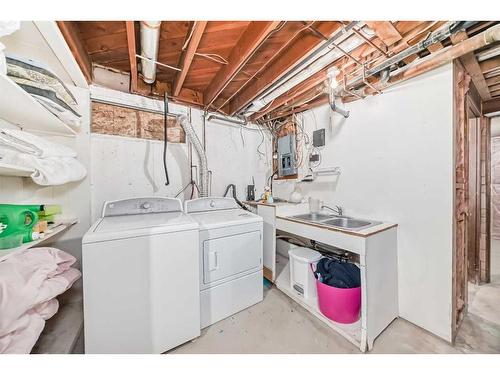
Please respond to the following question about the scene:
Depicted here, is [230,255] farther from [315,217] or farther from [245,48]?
[245,48]

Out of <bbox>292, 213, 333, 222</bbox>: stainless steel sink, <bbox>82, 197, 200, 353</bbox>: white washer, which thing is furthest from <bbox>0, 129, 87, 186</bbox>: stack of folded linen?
<bbox>292, 213, 333, 222</bbox>: stainless steel sink

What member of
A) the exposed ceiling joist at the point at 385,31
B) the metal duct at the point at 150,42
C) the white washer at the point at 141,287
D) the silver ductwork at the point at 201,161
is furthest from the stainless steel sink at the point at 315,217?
the metal duct at the point at 150,42

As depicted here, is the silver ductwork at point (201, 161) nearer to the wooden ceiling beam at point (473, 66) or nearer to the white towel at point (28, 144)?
the white towel at point (28, 144)

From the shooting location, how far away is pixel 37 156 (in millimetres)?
1239

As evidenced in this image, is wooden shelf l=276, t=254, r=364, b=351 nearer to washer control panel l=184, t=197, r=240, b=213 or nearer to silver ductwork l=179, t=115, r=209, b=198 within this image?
washer control panel l=184, t=197, r=240, b=213

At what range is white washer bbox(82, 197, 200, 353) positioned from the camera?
3.60 ft

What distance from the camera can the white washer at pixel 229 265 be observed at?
5.09ft

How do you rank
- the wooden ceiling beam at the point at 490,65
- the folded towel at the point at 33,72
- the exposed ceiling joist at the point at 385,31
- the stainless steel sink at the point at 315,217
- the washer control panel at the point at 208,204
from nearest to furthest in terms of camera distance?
the folded towel at the point at 33,72 < the exposed ceiling joist at the point at 385,31 < the wooden ceiling beam at the point at 490,65 < the washer control panel at the point at 208,204 < the stainless steel sink at the point at 315,217

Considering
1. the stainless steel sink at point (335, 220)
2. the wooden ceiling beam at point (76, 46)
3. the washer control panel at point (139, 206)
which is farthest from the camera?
the stainless steel sink at point (335, 220)

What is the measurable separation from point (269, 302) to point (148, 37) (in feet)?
8.29

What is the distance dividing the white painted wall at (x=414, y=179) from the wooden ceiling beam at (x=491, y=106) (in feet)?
5.02

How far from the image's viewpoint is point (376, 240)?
145cm

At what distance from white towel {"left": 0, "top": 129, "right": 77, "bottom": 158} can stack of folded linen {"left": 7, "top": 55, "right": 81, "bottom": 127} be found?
0.23 meters
